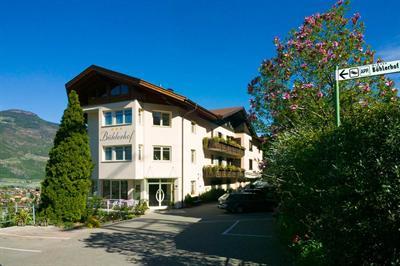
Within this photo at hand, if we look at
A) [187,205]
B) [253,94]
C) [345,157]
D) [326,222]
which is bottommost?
[187,205]

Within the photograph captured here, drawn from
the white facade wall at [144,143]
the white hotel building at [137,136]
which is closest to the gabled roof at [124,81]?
the white hotel building at [137,136]

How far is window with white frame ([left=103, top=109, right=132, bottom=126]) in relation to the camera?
32.1m

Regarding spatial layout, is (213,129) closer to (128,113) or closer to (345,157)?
(128,113)

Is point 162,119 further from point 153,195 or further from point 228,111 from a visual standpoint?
point 228,111

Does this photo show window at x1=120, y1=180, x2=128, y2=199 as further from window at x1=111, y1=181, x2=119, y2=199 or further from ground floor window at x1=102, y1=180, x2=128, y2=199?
window at x1=111, y1=181, x2=119, y2=199

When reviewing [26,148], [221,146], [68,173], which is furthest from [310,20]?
[26,148]

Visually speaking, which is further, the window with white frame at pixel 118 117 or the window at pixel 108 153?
the window at pixel 108 153

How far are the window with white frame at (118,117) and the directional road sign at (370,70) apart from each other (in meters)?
25.9

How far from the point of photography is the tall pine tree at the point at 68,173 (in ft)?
68.4

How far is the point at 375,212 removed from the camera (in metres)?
4.86

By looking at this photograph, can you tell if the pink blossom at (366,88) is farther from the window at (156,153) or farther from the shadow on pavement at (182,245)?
the window at (156,153)

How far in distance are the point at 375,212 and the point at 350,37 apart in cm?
967

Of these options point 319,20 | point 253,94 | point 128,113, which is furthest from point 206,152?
point 319,20

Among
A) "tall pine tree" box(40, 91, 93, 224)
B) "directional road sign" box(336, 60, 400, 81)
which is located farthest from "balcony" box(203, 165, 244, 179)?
"directional road sign" box(336, 60, 400, 81)
